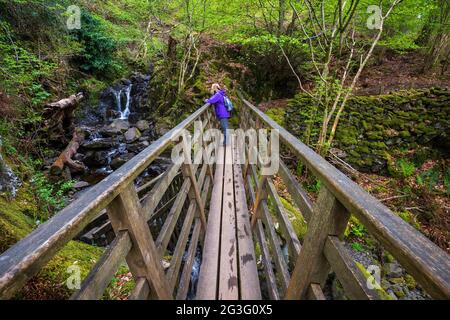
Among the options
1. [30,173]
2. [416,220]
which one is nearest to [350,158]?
[416,220]

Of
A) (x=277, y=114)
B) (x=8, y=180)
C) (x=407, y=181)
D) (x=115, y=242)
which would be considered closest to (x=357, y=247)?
(x=407, y=181)

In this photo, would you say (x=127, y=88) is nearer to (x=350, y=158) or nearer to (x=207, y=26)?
(x=207, y=26)

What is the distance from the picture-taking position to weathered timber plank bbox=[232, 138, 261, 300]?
2.39 m

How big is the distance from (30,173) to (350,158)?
9.35 meters

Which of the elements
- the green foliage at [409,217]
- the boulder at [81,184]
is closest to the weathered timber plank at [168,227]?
the boulder at [81,184]

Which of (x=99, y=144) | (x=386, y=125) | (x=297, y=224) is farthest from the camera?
(x=99, y=144)

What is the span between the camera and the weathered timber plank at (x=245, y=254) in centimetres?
239

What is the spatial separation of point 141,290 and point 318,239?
104 cm

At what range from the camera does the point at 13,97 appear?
6.77 metres

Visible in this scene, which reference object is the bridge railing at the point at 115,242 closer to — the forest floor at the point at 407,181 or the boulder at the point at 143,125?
the forest floor at the point at 407,181

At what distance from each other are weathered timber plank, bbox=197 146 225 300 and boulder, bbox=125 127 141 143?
6776 mm

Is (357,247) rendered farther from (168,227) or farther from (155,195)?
(155,195)

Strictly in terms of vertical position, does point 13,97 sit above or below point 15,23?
below

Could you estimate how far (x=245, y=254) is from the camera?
113 inches
